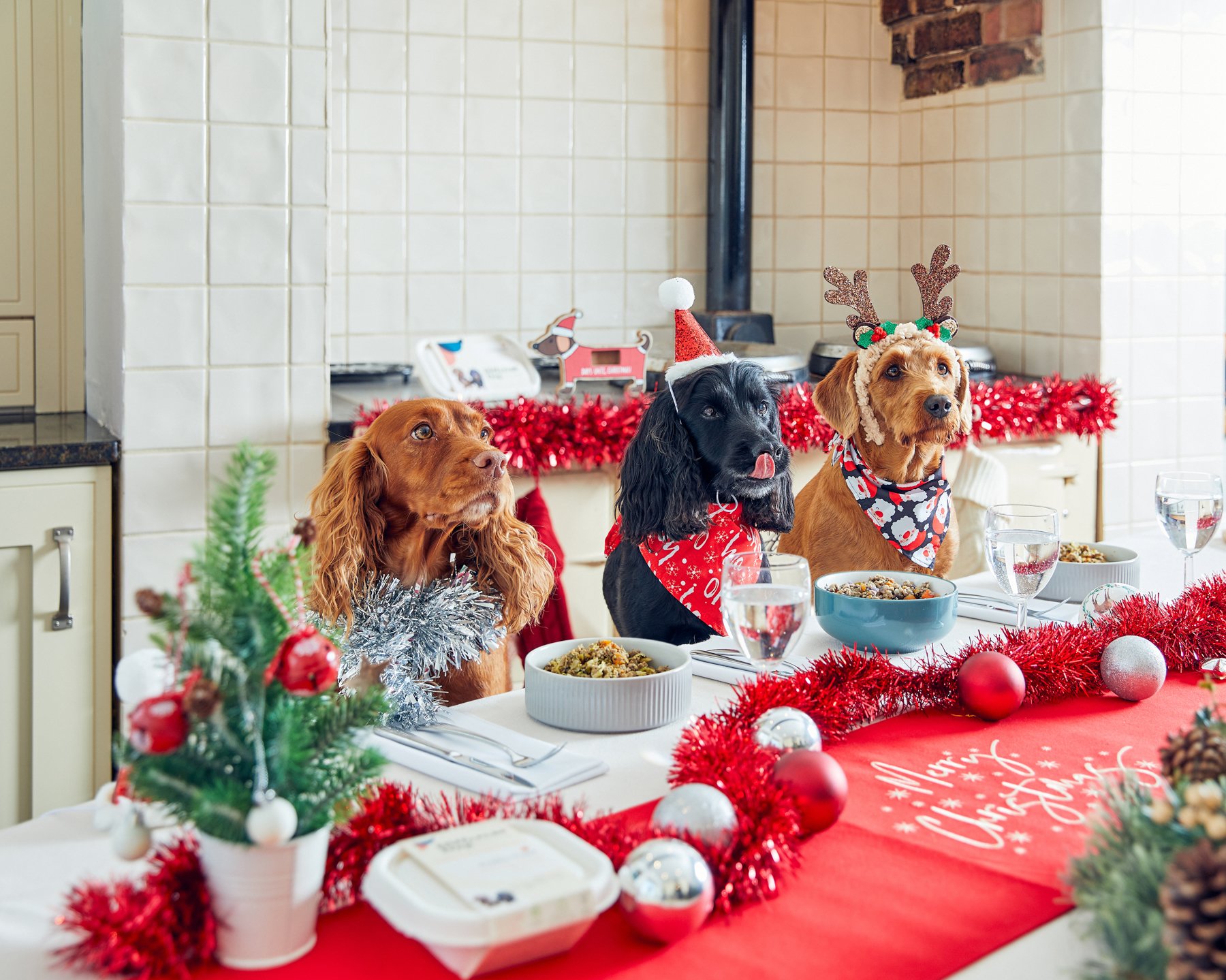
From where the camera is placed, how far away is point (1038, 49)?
9.63 ft

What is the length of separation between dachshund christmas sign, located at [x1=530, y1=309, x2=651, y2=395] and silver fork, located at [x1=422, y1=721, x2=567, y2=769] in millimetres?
1417

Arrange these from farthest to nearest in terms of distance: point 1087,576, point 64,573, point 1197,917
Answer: point 64,573, point 1087,576, point 1197,917

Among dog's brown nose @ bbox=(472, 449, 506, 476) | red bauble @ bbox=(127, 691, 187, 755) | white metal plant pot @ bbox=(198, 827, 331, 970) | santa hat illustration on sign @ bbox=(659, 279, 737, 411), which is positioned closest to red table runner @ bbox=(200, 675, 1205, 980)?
white metal plant pot @ bbox=(198, 827, 331, 970)

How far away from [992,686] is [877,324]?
0.83 m

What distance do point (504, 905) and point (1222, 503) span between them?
1.06 m

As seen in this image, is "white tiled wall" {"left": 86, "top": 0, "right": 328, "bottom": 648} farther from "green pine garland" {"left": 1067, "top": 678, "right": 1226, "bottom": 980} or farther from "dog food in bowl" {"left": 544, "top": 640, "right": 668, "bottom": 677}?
"green pine garland" {"left": 1067, "top": 678, "right": 1226, "bottom": 980}

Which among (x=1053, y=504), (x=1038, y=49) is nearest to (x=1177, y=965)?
(x=1053, y=504)

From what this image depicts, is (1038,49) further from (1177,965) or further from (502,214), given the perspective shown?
(1177,965)

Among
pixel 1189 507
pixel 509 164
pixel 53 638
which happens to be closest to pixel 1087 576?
pixel 1189 507

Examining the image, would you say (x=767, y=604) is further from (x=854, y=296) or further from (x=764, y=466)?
(x=854, y=296)

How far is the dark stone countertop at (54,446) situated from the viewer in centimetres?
198

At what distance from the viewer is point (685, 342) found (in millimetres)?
1658

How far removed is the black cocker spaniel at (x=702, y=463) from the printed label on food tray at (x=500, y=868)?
0.84 meters

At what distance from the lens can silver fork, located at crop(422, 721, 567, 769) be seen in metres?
0.99
